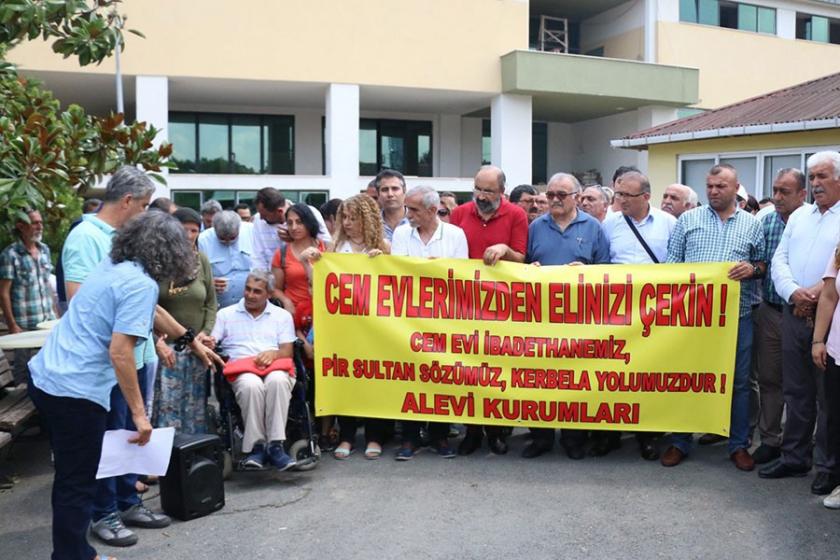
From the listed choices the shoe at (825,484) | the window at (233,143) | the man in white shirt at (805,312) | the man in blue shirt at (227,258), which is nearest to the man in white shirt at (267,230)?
the man in blue shirt at (227,258)

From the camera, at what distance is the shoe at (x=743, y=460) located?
5844mm

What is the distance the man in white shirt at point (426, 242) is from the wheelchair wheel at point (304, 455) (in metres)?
0.65

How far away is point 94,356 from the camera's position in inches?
153

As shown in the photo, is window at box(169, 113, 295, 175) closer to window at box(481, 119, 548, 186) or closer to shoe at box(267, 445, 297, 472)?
window at box(481, 119, 548, 186)

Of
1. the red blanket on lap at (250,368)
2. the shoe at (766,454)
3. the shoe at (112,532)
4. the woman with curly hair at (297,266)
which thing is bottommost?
the shoe at (112,532)

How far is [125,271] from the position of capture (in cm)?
388

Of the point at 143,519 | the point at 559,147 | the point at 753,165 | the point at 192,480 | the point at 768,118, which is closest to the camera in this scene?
the point at 143,519

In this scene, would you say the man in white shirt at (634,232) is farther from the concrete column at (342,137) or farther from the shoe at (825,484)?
the concrete column at (342,137)

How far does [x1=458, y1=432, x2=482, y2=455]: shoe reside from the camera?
6.34 meters

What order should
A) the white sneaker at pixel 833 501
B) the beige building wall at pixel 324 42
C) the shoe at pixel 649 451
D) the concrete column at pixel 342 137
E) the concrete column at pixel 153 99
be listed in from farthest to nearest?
the concrete column at pixel 342 137 → the concrete column at pixel 153 99 → the beige building wall at pixel 324 42 → the shoe at pixel 649 451 → the white sneaker at pixel 833 501

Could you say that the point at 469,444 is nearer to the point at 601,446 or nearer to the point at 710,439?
the point at 601,446

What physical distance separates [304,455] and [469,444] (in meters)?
1.30

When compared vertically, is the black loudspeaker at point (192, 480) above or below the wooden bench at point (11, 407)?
below

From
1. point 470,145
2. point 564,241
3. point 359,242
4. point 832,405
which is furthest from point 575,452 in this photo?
point 470,145
